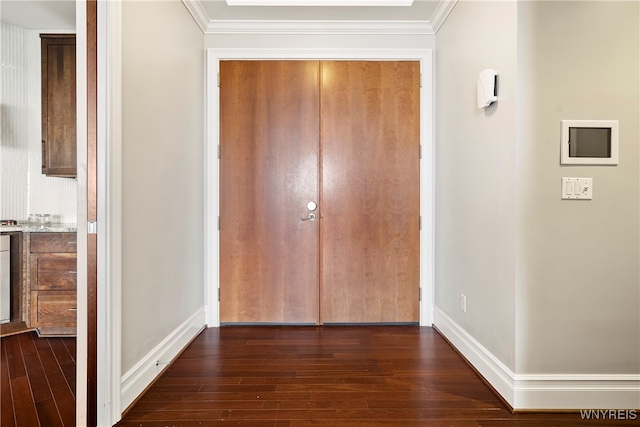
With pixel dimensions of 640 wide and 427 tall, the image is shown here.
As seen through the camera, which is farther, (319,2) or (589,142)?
(319,2)

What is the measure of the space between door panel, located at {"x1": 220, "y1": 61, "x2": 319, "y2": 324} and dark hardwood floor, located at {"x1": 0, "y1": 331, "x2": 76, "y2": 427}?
1.14 m

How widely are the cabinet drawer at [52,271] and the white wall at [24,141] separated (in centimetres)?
65

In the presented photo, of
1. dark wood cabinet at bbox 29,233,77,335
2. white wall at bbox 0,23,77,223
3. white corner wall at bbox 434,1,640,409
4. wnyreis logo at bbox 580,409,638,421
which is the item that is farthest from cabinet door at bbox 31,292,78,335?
wnyreis logo at bbox 580,409,638,421

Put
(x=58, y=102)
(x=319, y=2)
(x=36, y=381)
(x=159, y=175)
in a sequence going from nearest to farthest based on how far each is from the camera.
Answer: (x=36, y=381) → (x=159, y=175) → (x=319, y=2) → (x=58, y=102)

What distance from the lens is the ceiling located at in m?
2.67

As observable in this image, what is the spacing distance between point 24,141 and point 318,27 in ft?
9.28

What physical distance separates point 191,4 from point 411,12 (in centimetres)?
166

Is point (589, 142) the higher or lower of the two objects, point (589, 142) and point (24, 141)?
the lower

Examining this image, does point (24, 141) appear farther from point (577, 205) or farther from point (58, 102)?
point (577, 205)

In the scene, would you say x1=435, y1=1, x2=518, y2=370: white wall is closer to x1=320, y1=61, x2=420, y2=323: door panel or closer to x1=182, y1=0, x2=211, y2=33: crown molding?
x1=320, y1=61, x2=420, y2=323: door panel

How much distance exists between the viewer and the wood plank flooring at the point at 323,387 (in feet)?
5.55

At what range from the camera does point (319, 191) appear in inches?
117

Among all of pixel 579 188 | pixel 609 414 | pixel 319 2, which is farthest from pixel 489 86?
pixel 609 414

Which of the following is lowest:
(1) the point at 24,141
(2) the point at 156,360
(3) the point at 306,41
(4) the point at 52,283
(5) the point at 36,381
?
(5) the point at 36,381
